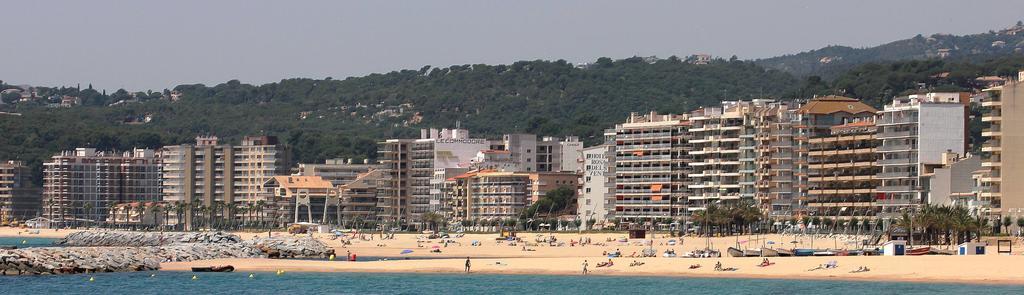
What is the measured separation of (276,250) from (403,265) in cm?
1845

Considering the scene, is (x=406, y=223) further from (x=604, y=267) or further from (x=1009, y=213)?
(x=604, y=267)

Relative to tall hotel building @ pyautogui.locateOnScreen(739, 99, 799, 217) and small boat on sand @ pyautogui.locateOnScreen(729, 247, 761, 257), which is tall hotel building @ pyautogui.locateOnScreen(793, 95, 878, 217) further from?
small boat on sand @ pyautogui.locateOnScreen(729, 247, 761, 257)

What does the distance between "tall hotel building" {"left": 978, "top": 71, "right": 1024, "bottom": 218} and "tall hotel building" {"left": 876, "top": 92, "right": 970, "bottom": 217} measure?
20210 millimetres

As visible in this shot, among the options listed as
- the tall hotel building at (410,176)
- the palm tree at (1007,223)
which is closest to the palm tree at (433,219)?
the tall hotel building at (410,176)

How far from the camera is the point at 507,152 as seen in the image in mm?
195000

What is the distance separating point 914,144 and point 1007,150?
24.0 m

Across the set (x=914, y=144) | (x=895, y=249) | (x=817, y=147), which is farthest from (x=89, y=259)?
(x=817, y=147)

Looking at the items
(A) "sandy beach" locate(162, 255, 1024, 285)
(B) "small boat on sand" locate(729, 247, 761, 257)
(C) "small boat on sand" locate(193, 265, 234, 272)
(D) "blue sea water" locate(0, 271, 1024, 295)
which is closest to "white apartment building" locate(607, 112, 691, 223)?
(B) "small boat on sand" locate(729, 247, 761, 257)

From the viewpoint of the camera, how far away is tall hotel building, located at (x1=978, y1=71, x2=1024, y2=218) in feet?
361

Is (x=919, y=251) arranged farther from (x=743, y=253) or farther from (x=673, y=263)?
(x=673, y=263)

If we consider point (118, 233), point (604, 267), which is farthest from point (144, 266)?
point (118, 233)

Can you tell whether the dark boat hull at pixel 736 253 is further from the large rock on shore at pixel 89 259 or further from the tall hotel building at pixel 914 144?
the tall hotel building at pixel 914 144

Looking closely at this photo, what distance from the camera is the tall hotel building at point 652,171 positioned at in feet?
527

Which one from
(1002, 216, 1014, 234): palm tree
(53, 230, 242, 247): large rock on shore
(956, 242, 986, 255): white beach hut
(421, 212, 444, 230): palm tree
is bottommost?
(53, 230, 242, 247): large rock on shore
